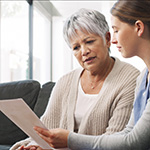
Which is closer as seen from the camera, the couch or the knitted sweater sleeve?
the knitted sweater sleeve

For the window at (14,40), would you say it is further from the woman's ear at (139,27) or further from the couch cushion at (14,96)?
the woman's ear at (139,27)

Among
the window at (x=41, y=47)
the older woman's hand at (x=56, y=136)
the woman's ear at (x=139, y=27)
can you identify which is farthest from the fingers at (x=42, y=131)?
the window at (x=41, y=47)

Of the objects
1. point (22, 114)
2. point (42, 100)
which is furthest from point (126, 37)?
point (42, 100)

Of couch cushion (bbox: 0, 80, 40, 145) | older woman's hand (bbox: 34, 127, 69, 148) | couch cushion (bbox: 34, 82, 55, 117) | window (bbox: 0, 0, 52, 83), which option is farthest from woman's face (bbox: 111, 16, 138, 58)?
window (bbox: 0, 0, 52, 83)

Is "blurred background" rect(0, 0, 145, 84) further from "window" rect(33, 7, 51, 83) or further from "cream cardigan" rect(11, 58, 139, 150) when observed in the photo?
"cream cardigan" rect(11, 58, 139, 150)

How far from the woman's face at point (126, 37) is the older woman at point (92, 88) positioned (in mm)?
410

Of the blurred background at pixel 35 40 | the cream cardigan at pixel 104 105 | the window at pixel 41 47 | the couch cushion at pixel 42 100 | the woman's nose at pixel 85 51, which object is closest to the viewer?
the cream cardigan at pixel 104 105

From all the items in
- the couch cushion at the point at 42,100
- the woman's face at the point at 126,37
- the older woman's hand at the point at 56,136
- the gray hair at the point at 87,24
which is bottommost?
the couch cushion at the point at 42,100

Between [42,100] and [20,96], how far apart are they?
18cm

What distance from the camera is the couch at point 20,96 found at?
199 centimetres

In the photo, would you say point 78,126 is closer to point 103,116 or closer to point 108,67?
point 103,116

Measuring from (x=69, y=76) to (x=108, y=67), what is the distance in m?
0.24

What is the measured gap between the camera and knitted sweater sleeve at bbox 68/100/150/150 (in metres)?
0.84

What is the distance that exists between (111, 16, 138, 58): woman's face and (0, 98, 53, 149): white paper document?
0.41m
